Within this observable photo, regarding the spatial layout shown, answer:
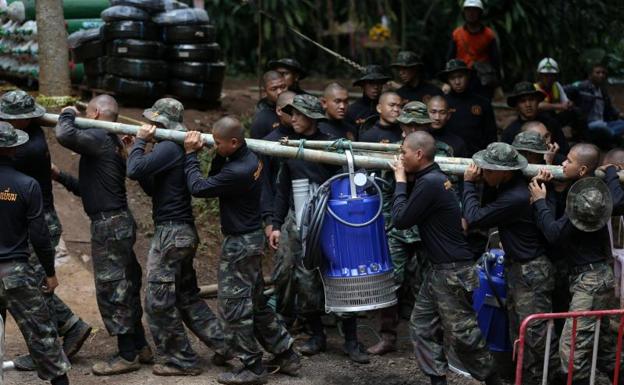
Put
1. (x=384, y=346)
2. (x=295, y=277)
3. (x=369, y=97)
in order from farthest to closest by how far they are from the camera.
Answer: (x=369, y=97), (x=384, y=346), (x=295, y=277)

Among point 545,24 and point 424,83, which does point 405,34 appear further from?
point 424,83

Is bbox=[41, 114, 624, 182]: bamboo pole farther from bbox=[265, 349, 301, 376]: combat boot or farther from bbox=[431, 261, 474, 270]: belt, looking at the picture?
bbox=[265, 349, 301, 376]: combat boot

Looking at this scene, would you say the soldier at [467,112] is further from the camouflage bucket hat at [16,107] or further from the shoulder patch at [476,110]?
the camouflage bucket hat at [16,107]

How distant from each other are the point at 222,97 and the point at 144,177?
6.77 metres

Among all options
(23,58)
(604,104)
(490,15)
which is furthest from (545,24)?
(23,58)

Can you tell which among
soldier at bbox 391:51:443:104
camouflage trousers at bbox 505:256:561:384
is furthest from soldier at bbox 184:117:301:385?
soldier at bbox 391:51:443:104

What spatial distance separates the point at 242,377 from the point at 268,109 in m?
2.83

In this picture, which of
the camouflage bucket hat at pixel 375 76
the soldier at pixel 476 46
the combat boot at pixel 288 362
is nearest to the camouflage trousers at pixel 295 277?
the combat boot at pixel 288 362

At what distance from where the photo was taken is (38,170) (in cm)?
834

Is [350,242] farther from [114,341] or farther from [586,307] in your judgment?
[114,341]

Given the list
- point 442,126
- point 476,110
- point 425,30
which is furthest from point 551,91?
point 425,30

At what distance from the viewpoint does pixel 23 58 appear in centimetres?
1348

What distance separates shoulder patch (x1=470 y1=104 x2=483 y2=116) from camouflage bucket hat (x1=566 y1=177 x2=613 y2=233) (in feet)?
10.2

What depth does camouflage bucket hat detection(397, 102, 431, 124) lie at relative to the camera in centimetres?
877
